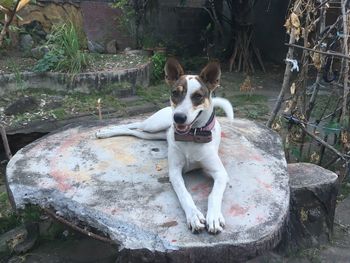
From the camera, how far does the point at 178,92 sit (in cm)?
272

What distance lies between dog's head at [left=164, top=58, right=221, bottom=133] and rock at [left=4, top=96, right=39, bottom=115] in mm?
3713

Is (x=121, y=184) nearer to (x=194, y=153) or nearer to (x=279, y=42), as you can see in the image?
(x=194, y=153)

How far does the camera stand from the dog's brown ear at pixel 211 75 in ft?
9.22

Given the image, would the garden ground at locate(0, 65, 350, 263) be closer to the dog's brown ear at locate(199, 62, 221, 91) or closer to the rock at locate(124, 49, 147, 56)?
the rock at locate(124, 49, 147, 56)

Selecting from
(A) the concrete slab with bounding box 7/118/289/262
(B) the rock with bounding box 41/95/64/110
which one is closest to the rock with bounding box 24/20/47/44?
(B) the rock with bounding box 41/95/64/110

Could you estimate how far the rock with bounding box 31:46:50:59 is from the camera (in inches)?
289

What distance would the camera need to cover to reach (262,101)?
7.18 m

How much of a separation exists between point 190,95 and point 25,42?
591cm

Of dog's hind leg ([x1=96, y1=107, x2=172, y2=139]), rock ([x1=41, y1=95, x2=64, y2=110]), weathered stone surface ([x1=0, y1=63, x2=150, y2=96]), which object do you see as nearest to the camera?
dog's hind leg ([x1=96, y1=107, x2=172, y2=139])

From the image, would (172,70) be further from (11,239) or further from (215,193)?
(11,239)

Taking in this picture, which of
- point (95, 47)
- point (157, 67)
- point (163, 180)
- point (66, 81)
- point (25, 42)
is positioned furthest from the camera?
point (95, 47)

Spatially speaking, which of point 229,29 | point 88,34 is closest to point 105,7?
point 88,34

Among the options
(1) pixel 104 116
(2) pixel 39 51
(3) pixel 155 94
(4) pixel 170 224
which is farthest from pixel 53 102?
(4) pixel 170 224

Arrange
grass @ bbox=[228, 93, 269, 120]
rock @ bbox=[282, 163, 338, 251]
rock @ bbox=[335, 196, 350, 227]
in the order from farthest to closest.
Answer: grass @ bbox=[228, 93, 269, 120] < rock @ bbox=[335, 196, 350, 227] < rock @ bbox=[282, 163, 338, 251]
